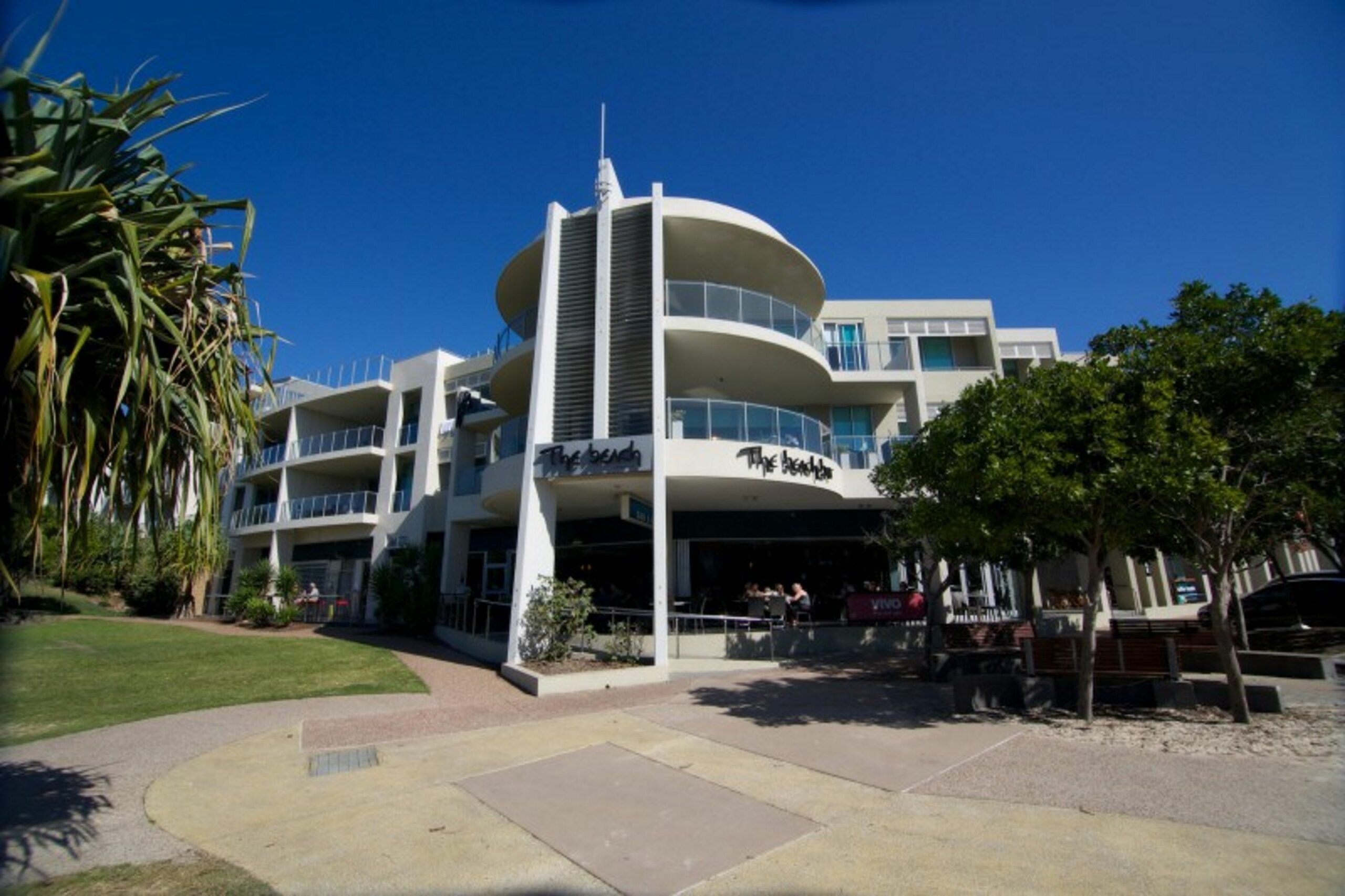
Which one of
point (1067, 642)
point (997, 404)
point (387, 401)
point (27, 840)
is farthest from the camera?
point (387, 401)

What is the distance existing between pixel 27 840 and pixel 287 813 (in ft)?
5.53

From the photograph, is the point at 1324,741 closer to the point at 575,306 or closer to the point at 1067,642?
the point at 1067,642

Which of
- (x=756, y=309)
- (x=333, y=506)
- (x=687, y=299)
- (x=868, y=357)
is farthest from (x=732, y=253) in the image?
(x=333, y=506)

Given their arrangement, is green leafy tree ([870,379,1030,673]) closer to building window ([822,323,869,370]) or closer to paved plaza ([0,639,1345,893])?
paved plaza ([0,639,1345,893])

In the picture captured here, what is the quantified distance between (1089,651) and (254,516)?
33765 mm

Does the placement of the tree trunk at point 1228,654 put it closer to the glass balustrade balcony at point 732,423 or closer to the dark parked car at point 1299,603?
the glass balustrade balcony at point 732,423

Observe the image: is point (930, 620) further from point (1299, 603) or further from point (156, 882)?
point (1299, 603)

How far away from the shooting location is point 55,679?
11898 millimetres

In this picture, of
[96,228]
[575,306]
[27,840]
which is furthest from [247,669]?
→ [96,228]

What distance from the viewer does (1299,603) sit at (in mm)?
17016

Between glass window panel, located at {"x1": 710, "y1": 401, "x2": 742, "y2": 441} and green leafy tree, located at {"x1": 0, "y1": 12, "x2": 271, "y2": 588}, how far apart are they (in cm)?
1035

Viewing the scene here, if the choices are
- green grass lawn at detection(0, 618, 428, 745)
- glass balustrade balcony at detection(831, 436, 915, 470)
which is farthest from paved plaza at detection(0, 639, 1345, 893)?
glass balustrade balcony at detection(831, 436, 915, 470)

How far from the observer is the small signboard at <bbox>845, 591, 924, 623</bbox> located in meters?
16.3

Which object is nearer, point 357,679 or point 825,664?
point 357,679
